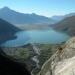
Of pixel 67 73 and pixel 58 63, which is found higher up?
pixel 67 73

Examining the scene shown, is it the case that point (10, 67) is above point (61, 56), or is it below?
below

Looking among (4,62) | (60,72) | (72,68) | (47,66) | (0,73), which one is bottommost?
(4,62)

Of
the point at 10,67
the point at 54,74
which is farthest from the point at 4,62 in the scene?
the point at 54,74

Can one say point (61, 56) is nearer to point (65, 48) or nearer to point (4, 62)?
point (65, 48)

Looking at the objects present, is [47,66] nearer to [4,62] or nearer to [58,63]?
[58,63]

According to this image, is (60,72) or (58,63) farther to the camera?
(58,63)

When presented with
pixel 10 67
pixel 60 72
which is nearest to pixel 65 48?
pixel 60 72

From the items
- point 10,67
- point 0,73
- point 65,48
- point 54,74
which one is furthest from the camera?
point 10,67

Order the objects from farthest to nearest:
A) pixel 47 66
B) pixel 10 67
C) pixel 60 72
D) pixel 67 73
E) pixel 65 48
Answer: pixel 10 67 → pixel 47 66 → pixel 65 48 → pixel 60 72 → pixel 67 73

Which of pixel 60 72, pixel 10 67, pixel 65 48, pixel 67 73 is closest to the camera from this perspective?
pixel 67 73
